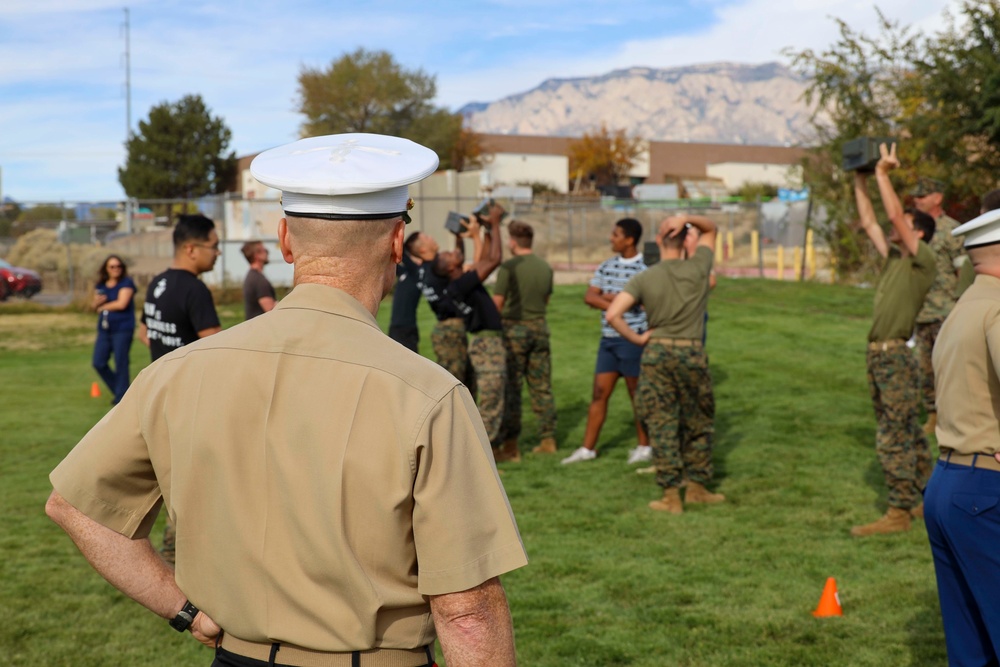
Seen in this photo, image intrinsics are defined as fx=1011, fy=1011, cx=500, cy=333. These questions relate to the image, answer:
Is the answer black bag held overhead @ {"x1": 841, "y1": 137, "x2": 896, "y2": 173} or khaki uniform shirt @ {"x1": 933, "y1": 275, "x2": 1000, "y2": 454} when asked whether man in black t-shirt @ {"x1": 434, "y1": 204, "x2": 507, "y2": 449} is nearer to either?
black bag held overhead @ {"x1": 841, "y1": 137, "x2": 896, "y2": 173}

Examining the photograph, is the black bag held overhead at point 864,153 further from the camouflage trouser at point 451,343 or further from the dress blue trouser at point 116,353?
the dress blue trouser at point 116,353

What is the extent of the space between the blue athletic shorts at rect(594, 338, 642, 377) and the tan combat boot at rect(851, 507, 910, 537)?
2.77 m

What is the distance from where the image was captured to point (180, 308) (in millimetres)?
5980

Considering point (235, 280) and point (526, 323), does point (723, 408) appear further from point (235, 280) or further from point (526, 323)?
point (235, 280)

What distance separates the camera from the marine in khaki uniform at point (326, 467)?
1874mm

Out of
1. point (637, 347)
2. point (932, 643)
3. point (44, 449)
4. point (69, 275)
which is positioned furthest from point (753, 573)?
point (69, 275)

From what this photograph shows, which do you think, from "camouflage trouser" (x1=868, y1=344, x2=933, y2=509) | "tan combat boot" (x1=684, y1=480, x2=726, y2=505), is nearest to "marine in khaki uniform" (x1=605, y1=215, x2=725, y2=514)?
"tan combat boot" (x1=684, y1=480, x2=726, y2=505)

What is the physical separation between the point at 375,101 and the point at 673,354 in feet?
204

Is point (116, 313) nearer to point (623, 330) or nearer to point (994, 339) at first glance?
point (623, 330)

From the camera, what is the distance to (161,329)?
20.0ft

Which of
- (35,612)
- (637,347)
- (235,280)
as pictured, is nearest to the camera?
(35,612)

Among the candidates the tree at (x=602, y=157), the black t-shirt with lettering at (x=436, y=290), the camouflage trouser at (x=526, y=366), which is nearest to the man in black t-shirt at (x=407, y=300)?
the black t-shirt with lettering at (x=436, y=290)

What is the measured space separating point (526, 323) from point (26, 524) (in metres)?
4.63

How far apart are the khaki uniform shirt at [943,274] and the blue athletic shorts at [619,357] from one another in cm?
267
